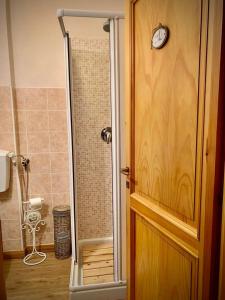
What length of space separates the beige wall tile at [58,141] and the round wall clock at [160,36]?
1593mm

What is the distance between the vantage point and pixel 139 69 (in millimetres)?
1124

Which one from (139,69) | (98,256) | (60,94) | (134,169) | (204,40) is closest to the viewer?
(204,40)

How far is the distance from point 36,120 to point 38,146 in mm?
266

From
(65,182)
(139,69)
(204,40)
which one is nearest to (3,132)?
(65,182)

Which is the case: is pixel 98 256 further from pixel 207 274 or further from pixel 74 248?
pixel 207 274

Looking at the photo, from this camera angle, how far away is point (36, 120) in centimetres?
234

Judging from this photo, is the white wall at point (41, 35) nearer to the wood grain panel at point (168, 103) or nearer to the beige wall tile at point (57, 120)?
the beige wall tile at point (57, 120)

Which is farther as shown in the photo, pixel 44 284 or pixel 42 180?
pixel 42 180

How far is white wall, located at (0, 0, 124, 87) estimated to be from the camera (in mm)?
2225

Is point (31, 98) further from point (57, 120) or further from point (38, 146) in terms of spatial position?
point (38, 146)

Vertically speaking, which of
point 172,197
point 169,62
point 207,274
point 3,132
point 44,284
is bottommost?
point 44,284

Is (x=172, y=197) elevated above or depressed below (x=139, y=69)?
below

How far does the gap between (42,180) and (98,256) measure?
3.09ft

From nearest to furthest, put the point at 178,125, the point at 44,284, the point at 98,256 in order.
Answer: the point at 178,125
the point at 44,284
the point at 98,256
